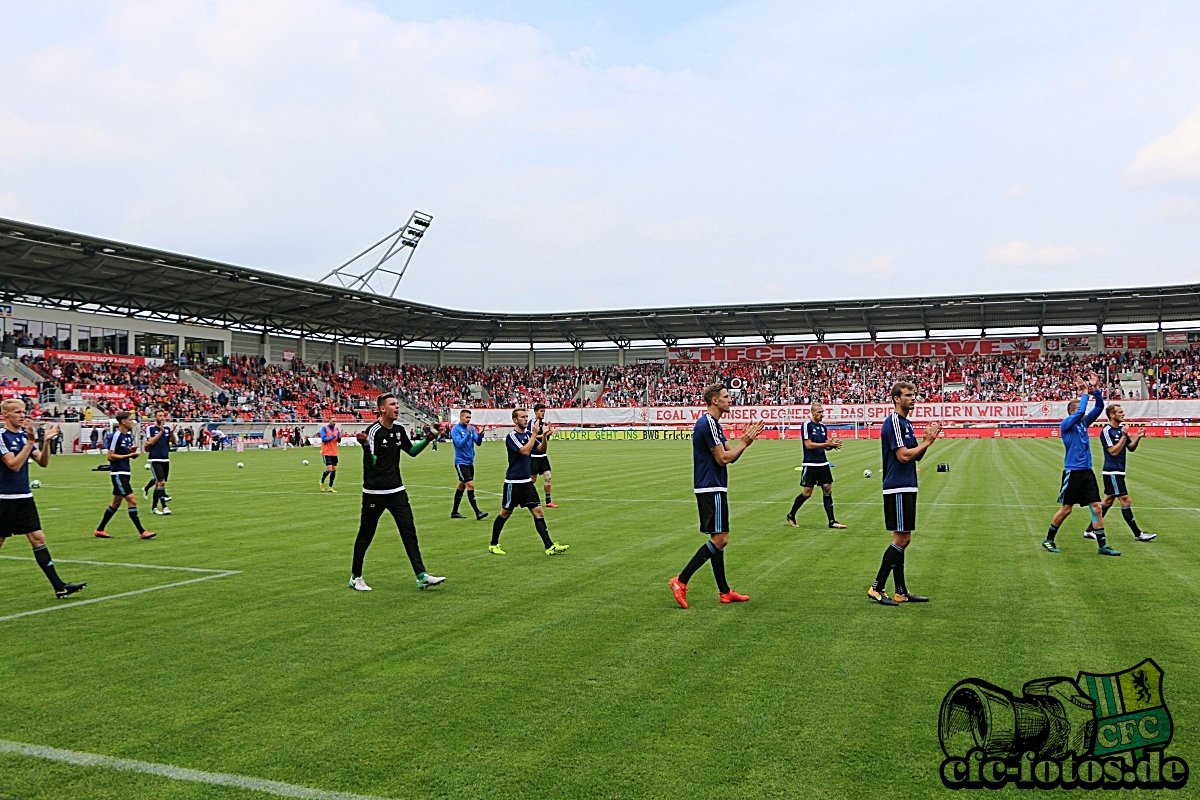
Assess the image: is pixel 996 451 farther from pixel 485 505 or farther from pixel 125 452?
pixel 125 452

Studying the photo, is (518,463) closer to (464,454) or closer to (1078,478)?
(464,454)

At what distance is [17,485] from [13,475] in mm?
115

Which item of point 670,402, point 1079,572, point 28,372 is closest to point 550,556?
point 1079,572

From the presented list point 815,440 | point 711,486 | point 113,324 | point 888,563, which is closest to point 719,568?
point 711,486

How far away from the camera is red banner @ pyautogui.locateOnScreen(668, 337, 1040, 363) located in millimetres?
70750

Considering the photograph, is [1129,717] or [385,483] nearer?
[1129,717]

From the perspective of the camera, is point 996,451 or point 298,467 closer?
point 298,467

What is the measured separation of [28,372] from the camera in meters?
49.2

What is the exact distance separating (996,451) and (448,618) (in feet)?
116

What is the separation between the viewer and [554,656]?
21.4ft

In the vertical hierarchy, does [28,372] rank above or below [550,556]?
above

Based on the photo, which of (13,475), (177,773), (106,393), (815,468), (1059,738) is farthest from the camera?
(106,393)

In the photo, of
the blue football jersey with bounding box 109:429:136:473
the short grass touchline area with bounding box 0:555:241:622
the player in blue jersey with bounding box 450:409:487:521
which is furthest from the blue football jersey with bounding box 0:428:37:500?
the player in blue jersey with bounding box 450:409:487:521

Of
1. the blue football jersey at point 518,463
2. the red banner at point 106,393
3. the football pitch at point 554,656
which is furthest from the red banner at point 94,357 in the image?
the blue football jersey at point 518,463
